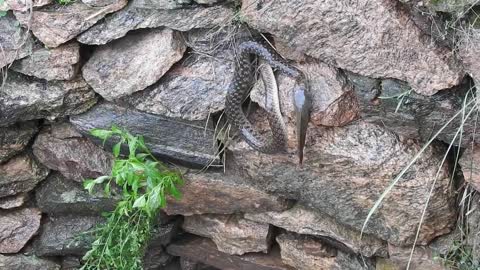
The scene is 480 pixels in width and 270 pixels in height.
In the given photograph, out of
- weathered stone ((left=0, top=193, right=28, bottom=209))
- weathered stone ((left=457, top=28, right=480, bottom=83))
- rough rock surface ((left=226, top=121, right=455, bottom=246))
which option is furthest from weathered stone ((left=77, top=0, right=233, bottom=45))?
weathered stone ((left=0, top=193, right=28, bottom=209))

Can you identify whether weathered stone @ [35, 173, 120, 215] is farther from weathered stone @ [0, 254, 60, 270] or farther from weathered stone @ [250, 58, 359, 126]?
weathered stone @ [250, 58, 359, 126]

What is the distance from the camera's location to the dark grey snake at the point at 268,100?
304 cm

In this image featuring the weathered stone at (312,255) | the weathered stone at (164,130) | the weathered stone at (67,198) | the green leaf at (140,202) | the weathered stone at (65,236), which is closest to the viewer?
the green leaf at (140,202)

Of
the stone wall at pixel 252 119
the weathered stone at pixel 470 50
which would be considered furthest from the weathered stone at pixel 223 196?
the weathered stone at pixel 470 50

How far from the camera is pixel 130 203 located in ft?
10.8

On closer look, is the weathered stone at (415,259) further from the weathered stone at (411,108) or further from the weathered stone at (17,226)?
the weathered stone at (17,226)

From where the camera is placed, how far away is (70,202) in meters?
3.80

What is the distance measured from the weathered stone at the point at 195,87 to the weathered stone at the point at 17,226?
3.71 feet

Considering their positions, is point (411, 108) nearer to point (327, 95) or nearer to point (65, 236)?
point (327, 95)

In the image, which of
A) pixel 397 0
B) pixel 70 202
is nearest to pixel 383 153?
pixel 397 0

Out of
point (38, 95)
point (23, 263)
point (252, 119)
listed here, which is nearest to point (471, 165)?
point (252, 119)

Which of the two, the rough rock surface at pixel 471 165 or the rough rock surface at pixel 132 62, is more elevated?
the rough rock surface at pixel 132 62

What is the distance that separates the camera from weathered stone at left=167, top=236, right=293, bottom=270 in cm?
381

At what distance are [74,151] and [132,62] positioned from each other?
2.26 ft
